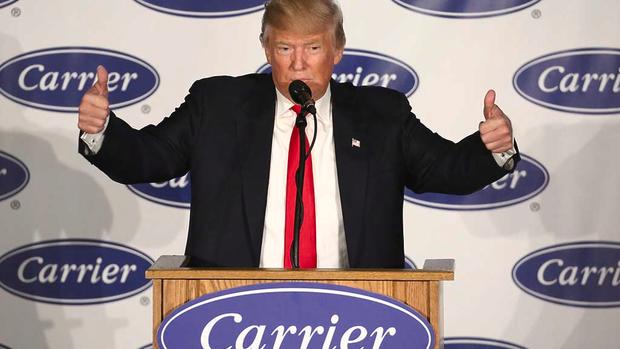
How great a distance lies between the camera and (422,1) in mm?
4359

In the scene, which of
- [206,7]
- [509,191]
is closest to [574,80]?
[509,191]

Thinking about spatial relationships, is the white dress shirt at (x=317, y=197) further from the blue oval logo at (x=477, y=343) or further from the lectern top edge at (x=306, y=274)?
the blue oval logo at (x=477, y=343)

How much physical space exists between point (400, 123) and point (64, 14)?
1629 mm

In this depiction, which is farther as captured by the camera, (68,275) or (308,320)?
(68,275)

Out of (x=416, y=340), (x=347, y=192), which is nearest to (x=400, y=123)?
(x=347, y=192)

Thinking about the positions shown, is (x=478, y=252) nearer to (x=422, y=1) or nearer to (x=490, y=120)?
(x=422, y=1)

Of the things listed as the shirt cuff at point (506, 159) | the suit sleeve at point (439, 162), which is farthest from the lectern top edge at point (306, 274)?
the suit sleeve at point (439, 162)

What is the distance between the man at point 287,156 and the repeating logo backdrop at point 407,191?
0.97 m

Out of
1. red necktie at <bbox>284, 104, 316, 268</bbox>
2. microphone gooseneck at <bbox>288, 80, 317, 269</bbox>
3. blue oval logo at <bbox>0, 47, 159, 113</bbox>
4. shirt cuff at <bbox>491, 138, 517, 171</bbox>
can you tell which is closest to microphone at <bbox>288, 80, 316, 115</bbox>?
microphone gooseneck at <bbox>288, 80, 317, 269</bbox>

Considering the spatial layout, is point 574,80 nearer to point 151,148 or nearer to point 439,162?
point 439,162

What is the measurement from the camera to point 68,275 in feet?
Result: 14.7

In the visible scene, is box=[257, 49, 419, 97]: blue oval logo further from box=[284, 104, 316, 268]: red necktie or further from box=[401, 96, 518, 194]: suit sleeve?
box=[284, 104, 316, 268]: red necktie

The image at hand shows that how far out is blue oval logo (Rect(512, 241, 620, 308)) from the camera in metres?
4.38

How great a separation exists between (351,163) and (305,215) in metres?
0.20
